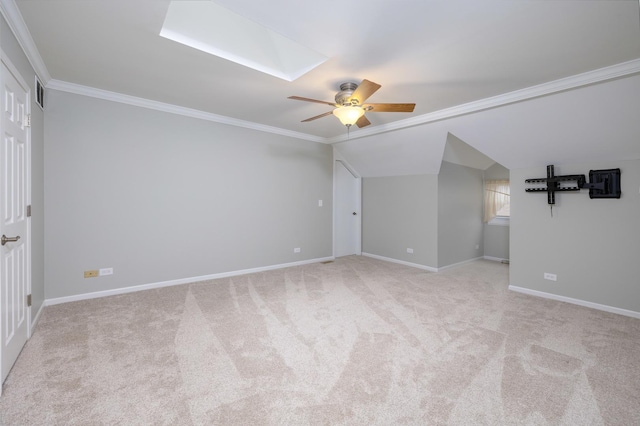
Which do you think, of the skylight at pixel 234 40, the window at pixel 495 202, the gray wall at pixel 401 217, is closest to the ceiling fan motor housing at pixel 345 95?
the skylight at pixel 234 40

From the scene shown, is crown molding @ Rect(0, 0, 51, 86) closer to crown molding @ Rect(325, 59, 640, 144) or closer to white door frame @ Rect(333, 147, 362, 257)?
crown molding @ Rect(325, 59, 640, 144)

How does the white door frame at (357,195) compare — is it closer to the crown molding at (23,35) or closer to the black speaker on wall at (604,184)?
the black speaker on wall at (604,184)

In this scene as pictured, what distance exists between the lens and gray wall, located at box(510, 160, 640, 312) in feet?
10.3

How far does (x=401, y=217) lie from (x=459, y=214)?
1.11 metres

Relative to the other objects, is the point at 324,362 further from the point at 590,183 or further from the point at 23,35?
the point at 590,183

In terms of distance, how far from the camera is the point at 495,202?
20.1 ft

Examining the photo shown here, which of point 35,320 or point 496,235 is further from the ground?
point 496,235

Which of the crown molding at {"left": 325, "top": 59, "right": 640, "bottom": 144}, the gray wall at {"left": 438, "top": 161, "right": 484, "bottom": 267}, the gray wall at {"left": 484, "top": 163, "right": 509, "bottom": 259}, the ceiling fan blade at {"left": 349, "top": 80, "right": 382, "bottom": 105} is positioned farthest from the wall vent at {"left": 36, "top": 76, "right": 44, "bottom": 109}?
the gray wall at {"left": 484, "top": 163, "right": 509, "bottom": 259}

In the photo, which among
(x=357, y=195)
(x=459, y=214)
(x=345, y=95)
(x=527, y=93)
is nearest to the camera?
(x=345, y=95)

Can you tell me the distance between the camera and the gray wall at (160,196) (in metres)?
3.23

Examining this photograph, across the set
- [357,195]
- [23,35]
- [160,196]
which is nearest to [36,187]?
[160,196]

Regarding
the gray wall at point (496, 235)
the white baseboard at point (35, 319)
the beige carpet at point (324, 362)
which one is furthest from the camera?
the gray wall at point (496, 235)

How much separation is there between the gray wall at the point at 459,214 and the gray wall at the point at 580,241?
1.16 m

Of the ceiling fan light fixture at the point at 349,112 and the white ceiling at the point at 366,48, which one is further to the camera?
the ceiling fan light fixture at the point at 349,112
